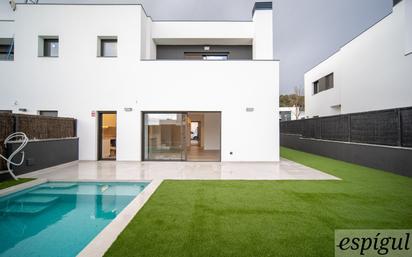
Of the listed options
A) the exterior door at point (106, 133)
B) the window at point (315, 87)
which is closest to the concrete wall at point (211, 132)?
the exterior door at point (106, 133)

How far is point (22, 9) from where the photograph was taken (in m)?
9.60

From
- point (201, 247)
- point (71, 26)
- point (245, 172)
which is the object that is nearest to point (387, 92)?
point (245, 172)

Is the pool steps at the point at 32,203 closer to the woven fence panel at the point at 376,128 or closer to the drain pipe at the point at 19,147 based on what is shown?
the drain pipe at the point at 19,147

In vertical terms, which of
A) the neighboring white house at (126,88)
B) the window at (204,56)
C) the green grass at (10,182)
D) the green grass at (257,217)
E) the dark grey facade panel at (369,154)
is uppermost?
the window at (204,56)

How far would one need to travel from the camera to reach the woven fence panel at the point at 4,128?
5.84m

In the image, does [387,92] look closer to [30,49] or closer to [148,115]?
[148,115]

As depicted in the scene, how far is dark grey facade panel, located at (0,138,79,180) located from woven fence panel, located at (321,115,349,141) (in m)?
11.4

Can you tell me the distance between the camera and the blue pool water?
2.85 metres

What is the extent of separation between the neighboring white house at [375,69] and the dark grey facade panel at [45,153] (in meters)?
13.8

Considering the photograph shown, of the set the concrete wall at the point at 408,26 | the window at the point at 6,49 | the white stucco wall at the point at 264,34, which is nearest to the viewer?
the concrete wall at the point at 408,26

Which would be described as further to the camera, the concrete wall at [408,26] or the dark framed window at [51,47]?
the dark framed window at [51,47]

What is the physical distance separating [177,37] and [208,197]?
942 centimetres

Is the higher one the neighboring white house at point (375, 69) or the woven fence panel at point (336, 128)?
the neighboring white house at point (375, 69)

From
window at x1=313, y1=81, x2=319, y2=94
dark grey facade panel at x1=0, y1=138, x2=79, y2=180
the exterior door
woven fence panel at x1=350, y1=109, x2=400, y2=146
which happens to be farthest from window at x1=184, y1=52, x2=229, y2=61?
window at x1=313, y1=81, x2=319, y2=94
